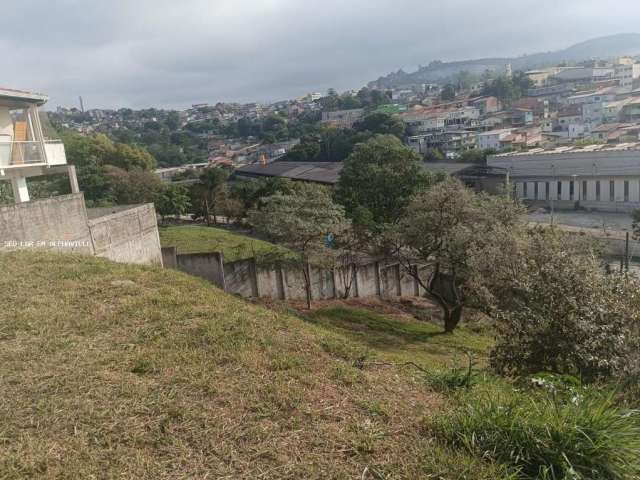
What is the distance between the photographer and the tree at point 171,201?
30516mm

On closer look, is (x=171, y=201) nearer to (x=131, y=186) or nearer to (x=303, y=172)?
(x=131, y=186)

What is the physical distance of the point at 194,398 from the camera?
382 cm

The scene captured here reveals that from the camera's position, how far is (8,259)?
812 cm

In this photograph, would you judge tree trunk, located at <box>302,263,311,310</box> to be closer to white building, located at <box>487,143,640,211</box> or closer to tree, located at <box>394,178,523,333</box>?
tree, located at <box>394,178,523,333</box>

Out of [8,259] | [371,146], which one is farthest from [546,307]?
[371,146]

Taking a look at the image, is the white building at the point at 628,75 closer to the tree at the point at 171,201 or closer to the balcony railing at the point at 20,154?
the tree at the point at 171,201

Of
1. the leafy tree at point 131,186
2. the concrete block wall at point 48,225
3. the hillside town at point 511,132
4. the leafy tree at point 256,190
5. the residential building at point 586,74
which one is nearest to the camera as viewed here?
the concrete block wall at point 48,225

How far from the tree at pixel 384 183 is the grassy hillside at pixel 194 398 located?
17398 millimetres

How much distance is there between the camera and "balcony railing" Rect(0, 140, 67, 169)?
38.0ft

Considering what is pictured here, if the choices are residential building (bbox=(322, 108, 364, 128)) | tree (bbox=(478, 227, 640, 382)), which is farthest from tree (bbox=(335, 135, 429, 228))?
residential building (bbox=(322, 108, 364, 128))

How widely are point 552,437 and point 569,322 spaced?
3.99 m

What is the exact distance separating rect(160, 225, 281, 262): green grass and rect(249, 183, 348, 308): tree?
68.4 inches

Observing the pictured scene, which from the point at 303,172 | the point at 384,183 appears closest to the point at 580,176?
the point at 384,183

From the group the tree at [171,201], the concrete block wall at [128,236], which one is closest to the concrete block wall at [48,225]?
the concrete block wall at [128,236]
